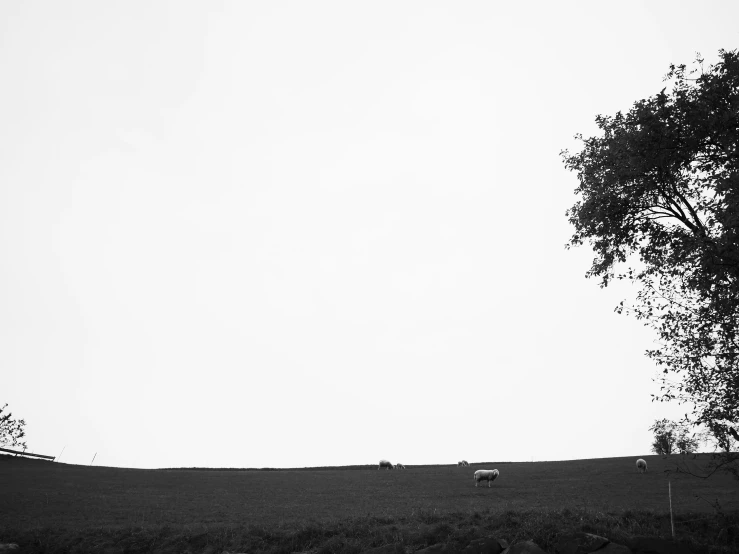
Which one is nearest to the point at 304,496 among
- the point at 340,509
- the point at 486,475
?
the point at 340,509

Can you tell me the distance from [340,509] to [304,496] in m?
10.1

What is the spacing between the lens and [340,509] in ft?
98.2

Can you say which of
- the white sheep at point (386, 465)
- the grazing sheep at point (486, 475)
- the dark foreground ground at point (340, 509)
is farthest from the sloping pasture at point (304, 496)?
the white sheep at point (386, 465)

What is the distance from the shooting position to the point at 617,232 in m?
19.8

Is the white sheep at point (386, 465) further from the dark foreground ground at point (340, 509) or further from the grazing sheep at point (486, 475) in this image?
the grazing sheep at point (486, 475)

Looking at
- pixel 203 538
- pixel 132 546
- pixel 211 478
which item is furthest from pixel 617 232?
pixel 211 478

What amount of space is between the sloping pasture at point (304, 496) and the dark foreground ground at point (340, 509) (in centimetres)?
10

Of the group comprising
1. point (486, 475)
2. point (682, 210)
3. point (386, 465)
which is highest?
point (682, 210)

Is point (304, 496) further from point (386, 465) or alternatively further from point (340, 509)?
point (386, 465)

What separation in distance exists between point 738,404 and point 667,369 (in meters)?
2.13

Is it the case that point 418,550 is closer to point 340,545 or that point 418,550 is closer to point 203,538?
point 340,545

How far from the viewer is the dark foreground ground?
1803 centimetres

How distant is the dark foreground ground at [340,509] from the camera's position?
18.0 m

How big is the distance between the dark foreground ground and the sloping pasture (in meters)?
0.10
